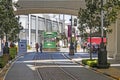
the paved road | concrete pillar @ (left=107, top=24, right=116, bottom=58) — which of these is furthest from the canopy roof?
the paved road

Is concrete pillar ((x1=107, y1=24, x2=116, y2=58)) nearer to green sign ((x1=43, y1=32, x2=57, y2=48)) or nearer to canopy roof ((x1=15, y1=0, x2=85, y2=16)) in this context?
canopy roof ((x1=15, y1=0, x2=85, y2=16))

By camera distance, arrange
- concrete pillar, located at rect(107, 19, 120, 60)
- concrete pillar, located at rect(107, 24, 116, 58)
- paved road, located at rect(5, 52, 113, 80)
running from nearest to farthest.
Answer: paved road, located at rect(5, 52, 113, 80) → concrete pillar, located at rect(107, 19, 120, 60) → concrete pillar, located at rect(107, 24, 116, 58)

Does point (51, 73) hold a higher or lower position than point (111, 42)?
lower

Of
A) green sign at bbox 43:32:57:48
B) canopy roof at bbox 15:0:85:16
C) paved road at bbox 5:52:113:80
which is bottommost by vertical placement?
paved road at bbox 5:52:113:80

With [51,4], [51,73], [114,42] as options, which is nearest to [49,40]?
[51,4]

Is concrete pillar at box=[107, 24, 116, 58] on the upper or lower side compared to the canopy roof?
lower

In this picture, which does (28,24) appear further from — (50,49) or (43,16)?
(50,49)

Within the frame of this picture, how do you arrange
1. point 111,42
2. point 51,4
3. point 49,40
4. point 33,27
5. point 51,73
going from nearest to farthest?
1. point 51,73
2. point 111,42
3. point 51,4
4. point 49,40
5. point 33,27

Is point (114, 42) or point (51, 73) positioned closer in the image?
point (51, 73)

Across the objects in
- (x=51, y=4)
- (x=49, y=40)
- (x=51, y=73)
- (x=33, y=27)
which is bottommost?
(x=51, y=73)

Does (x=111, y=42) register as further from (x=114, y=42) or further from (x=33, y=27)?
(x=33, y=27)

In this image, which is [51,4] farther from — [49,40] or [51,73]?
[51,73]

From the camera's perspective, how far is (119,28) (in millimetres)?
51312

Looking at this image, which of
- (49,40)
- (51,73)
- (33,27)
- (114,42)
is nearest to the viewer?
(51,73)
